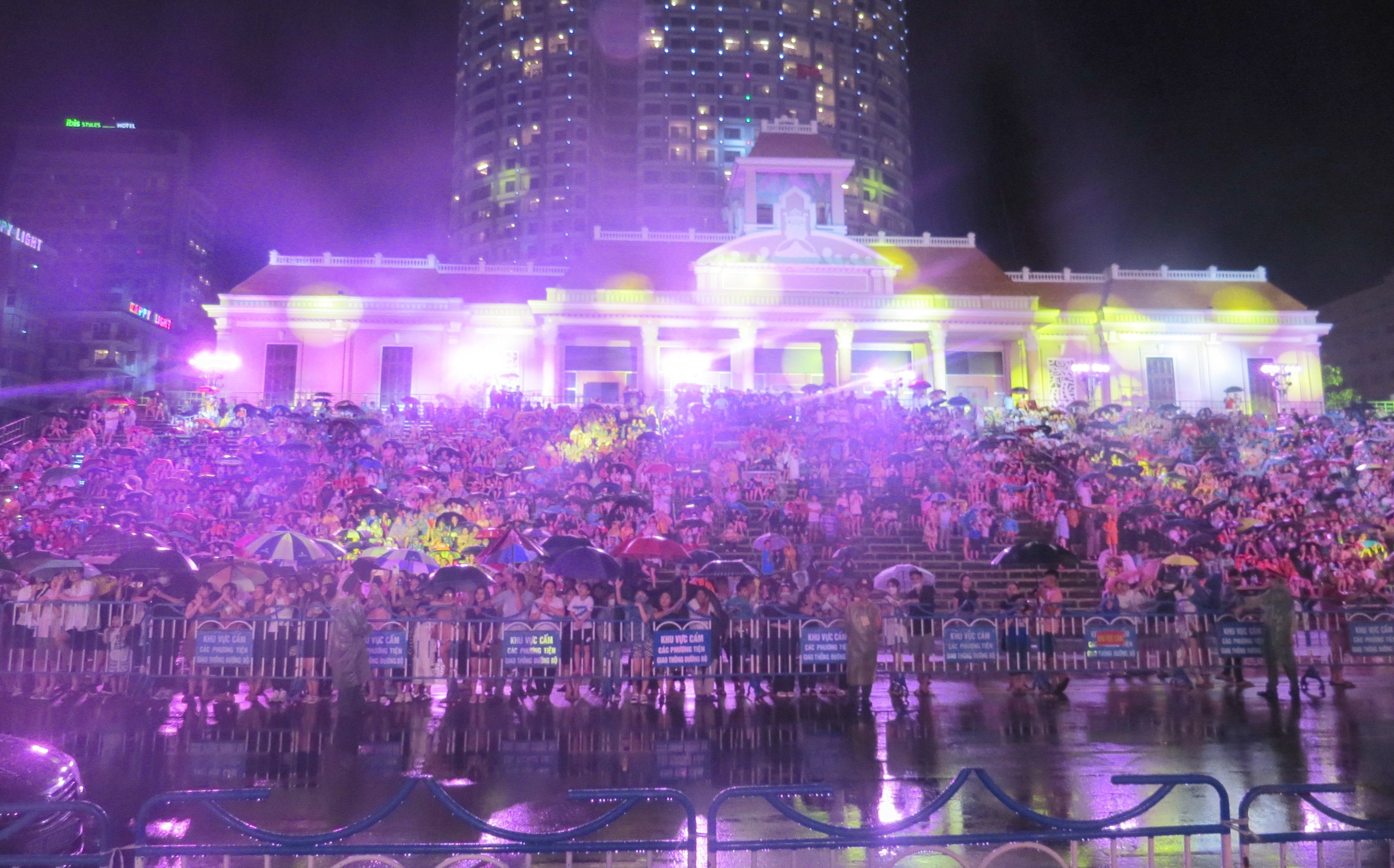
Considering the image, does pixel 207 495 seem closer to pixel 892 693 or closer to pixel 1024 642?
pixel 892 693

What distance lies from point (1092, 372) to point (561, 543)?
99.1 feet

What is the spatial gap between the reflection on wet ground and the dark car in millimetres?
1181

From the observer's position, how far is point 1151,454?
25016mm

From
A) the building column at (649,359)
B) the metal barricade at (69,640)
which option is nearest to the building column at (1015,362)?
the building column at (649,359)

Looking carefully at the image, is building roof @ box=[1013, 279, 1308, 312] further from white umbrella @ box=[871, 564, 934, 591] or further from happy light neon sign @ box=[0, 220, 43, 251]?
happy light neon sign @ box=[0, 220, 43, 251]

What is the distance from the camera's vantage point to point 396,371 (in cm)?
3719

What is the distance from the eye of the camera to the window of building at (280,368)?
3656 centimetres

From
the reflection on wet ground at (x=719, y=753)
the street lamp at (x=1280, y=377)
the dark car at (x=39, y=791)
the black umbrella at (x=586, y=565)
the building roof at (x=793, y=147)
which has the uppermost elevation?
the building roof at (x=793, y=147)

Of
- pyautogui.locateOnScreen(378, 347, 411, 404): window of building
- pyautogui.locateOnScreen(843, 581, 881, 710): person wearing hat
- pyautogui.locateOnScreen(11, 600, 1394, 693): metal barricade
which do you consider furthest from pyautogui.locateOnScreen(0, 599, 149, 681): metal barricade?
pyautogui.locateOnScreen(378, 347, 411, 404): window of building

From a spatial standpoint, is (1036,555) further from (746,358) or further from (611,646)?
(746,358)

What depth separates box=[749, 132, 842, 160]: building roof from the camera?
4353 centimetres

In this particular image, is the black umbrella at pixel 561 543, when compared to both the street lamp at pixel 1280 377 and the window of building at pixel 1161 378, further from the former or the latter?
the street lamp at pixel 1280 377

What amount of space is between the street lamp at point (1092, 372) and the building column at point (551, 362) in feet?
72.7

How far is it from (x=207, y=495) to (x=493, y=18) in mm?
92446
